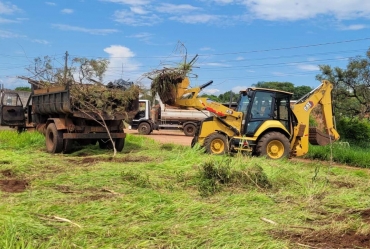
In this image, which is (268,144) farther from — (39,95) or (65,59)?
(39,95)

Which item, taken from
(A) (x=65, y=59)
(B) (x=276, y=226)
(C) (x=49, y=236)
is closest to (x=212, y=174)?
(B) (x=276, y=226)

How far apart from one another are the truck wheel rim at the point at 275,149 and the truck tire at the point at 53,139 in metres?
5.67

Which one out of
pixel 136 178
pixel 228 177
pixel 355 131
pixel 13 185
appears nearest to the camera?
pixel 13 185

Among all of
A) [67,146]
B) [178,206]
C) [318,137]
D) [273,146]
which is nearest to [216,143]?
[273,146]

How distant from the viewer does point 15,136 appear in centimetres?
1305

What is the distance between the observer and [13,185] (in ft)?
21.8

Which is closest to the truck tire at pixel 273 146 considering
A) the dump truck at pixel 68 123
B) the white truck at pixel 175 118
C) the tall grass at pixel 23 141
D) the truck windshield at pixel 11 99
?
the dump truck at pixel 68 123

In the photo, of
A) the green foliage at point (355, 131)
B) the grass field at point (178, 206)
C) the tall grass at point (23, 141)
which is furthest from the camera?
the green foliage at point (355, 131)

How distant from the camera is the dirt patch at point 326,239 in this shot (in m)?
4.19

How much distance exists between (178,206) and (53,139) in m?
6.92

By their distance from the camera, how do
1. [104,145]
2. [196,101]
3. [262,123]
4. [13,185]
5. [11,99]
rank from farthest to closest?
[11,99]
[104,145]
[196,101]
[262,123]
[13,185]

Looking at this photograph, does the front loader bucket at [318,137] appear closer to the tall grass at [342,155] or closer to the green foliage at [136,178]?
the tall grass at [342,155]

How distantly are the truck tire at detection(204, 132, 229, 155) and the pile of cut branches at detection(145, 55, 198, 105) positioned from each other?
170cm

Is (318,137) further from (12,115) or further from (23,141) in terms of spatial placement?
(12,115)
